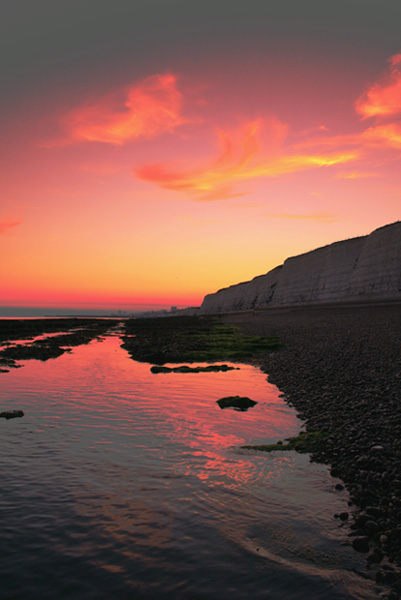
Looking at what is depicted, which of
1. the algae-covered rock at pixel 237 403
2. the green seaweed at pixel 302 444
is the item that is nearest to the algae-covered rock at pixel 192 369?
the algae-covered rock at pixel 237 403

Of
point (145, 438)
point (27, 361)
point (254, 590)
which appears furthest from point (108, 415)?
point (27, 361)

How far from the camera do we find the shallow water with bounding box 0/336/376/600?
4.22m

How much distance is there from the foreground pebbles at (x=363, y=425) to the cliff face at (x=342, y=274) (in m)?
43.7

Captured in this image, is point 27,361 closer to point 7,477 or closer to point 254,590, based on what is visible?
point 7,477

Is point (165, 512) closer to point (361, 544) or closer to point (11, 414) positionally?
point (361, 544)

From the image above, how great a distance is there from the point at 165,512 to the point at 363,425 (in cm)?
497

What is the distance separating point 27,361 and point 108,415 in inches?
591

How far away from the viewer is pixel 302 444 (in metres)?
8.52

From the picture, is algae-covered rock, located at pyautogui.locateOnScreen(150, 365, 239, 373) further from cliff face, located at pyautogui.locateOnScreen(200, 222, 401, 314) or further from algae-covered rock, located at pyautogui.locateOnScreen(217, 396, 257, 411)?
cliff face, located at pyautogui.locateOnScreen(200, 222, 401, 314)

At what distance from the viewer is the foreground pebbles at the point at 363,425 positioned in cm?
494

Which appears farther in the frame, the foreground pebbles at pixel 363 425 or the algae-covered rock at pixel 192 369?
the algae-covered rock at pixel 192 369

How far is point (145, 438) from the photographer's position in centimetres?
914

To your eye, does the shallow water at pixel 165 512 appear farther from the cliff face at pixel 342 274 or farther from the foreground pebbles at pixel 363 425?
the cliff face at pixel 342 274

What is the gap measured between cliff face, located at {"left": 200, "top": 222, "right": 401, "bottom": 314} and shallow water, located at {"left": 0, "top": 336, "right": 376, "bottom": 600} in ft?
175
